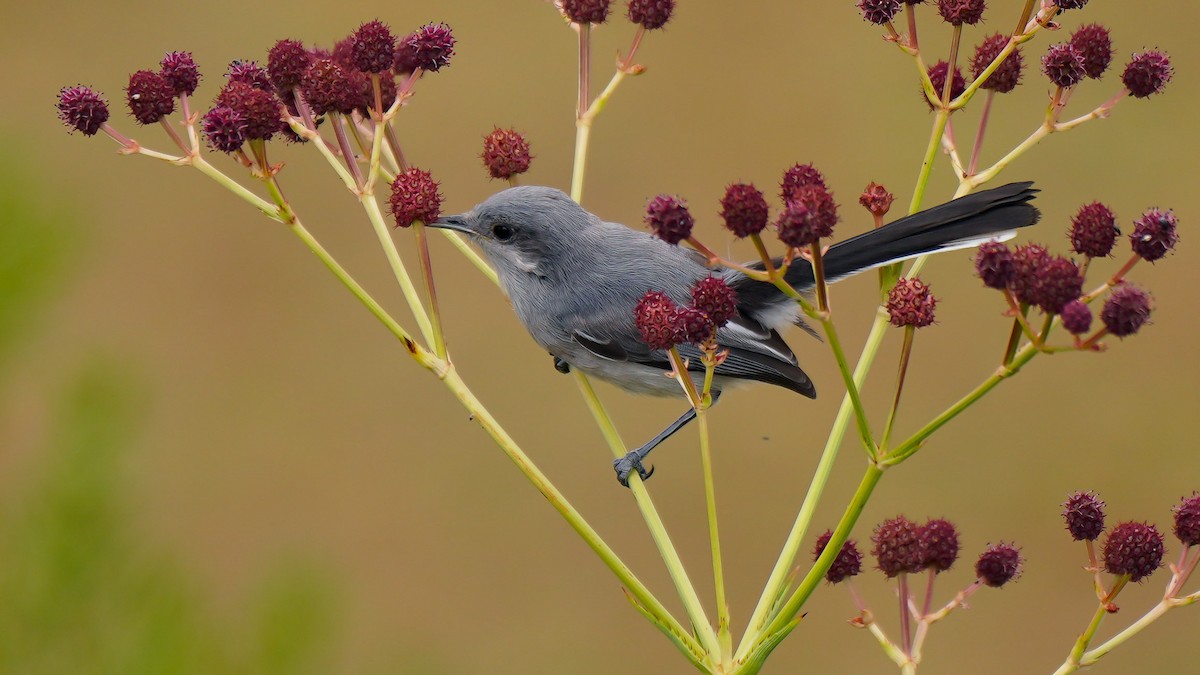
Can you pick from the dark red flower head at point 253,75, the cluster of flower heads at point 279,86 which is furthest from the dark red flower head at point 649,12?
the dark red flower head at point 253,75

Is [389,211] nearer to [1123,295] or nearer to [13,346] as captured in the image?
[1123,295]

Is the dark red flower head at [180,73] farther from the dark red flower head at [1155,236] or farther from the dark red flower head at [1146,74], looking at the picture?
the dark red flower head at [1146,74]

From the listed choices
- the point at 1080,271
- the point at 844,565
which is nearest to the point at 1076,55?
the point at 1080,271

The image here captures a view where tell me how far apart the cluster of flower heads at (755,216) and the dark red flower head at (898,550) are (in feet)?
1.87

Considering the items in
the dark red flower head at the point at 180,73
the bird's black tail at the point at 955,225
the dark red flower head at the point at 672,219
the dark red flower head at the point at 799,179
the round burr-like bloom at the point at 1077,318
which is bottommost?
the round burr-like bloom at the point at 1077,318

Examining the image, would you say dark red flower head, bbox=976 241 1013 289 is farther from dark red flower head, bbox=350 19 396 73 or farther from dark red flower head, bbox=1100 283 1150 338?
dark red flower head, bbox=350 19 396 73

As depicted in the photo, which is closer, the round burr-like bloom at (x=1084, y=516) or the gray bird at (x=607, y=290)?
the round burr-like bloom at (x=1084, y=516)

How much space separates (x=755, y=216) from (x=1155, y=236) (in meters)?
0.65

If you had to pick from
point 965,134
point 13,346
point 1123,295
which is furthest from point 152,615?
point 965,134

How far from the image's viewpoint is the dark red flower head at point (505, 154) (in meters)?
2.83

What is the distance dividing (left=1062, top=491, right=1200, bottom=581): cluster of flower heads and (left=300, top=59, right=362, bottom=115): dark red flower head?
1568 mm

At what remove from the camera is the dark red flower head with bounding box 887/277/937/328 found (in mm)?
1931

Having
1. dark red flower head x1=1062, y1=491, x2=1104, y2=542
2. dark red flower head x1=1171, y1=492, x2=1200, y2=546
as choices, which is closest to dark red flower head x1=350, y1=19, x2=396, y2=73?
dark red flower head x1=1062, y1=491, x2=1104, y2=542

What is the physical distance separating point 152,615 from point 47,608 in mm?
384
